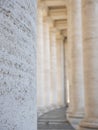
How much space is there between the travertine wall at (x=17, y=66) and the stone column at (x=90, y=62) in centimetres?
1587

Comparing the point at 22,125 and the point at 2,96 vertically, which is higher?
the point at 2,96

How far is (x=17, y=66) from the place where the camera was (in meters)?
4.42

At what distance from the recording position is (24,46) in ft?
15.3

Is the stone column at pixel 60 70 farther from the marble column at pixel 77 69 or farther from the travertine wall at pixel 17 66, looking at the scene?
the travertine wall at pixel 17 66

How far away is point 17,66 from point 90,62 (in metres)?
17.1

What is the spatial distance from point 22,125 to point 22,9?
1.70 metres

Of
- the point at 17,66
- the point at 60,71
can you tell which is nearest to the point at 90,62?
the point at 17,66

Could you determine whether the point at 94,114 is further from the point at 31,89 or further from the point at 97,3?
the point at 31,89

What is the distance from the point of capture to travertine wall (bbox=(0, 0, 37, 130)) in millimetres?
4090

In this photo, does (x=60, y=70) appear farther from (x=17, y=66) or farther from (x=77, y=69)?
(x=17, y=66)

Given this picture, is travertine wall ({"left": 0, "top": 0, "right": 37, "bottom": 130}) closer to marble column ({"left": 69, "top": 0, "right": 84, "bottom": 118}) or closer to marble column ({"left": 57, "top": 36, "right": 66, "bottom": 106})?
marble column ({"left": 69, "top": 0, "right": 84, "bottom": 118})

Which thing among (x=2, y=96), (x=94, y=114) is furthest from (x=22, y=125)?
(x=94, y=114)

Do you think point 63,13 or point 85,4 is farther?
point 63,13

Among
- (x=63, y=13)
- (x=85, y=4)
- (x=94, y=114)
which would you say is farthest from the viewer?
(x=63, y=13)
